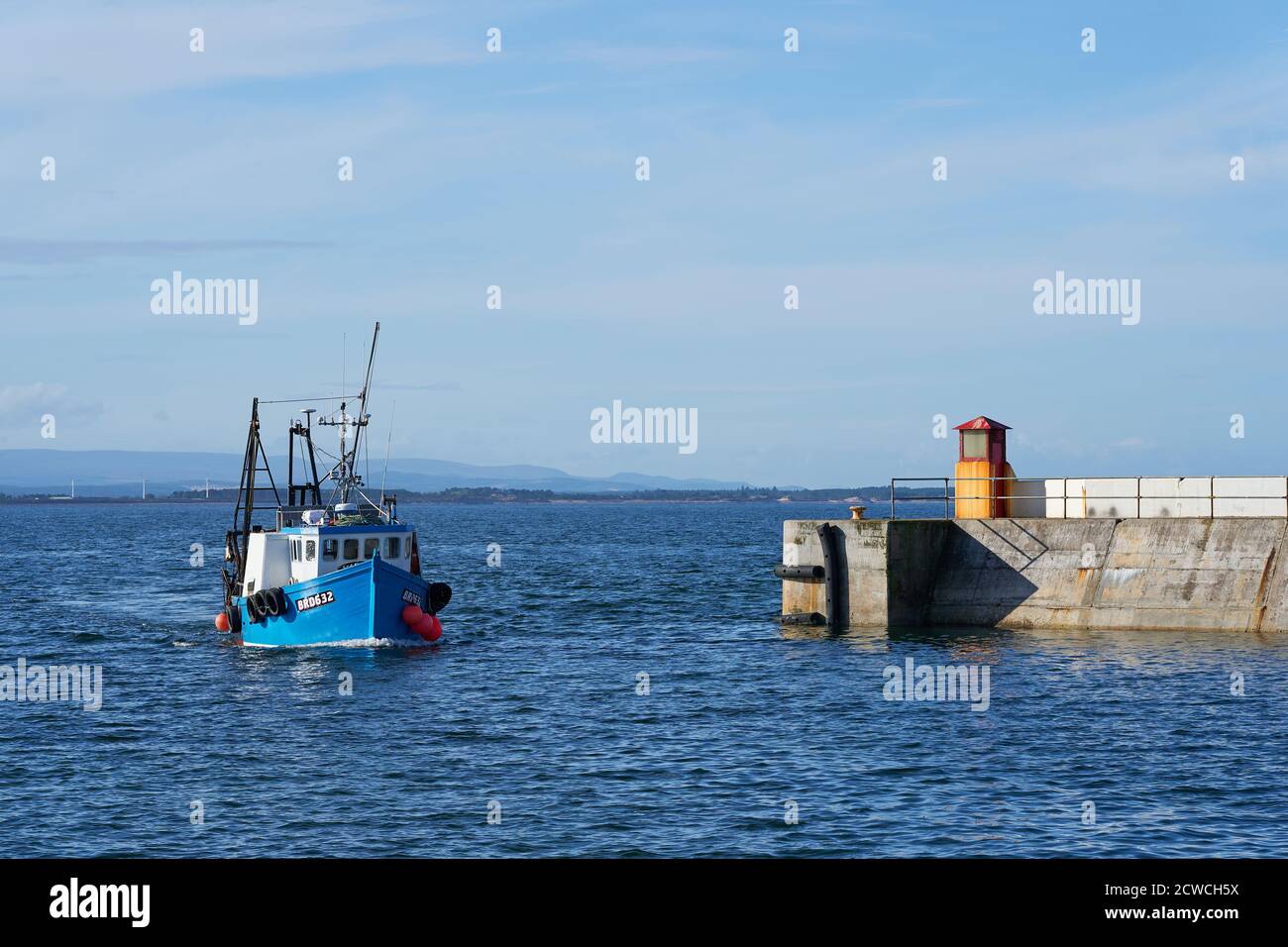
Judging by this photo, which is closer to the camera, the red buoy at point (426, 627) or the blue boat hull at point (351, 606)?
the blue boat hull at point (351, 606)

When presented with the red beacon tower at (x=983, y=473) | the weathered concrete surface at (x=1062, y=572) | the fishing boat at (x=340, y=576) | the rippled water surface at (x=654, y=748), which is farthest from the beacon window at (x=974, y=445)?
the fishing boat at (x=340, y=576)

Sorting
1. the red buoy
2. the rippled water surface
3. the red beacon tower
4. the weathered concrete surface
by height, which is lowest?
the rippled water surface

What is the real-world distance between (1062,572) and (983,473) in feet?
12.4

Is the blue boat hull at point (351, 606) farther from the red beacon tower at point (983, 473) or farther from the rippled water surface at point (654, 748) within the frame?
the red beacon tower at point (983, 473)

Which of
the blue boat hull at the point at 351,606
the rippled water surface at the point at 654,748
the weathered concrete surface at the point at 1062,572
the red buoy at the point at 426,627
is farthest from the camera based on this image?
the red buoy at the point at 426,627

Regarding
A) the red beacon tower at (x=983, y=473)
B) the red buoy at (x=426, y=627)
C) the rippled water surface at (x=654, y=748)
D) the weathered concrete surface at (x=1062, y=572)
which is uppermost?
the red beacon tower at (x=983, y=473)

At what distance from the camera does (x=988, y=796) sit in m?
21.7

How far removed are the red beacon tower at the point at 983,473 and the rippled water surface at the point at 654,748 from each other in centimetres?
369

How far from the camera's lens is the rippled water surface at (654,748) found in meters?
19.8

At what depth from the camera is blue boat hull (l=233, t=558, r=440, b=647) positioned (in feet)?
130

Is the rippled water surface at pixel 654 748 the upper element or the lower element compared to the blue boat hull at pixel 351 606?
lower

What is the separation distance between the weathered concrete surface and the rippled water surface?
0.68m

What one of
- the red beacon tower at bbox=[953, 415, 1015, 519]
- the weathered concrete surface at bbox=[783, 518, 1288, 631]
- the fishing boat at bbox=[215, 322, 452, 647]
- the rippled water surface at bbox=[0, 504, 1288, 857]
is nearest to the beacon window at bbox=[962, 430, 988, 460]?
the red beacon tower at bbox=[953, 415, 1015, 519]

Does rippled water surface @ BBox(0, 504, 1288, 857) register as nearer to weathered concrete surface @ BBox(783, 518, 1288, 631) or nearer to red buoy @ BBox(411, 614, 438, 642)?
red buoy @ BBox(411, 614, 438, 642)
